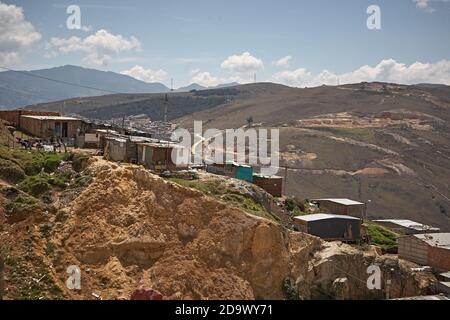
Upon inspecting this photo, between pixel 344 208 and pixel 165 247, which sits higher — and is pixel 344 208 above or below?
below

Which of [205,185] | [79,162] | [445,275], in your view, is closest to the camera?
[79,162]

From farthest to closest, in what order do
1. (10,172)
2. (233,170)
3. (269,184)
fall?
1. (269,184)
2. (233,170)
3. (10,172)

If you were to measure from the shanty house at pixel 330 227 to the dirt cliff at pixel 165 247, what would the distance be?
11.9ft

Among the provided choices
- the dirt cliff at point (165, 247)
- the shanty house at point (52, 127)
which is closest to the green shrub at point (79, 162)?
the dirt cliff at point (165, 247)

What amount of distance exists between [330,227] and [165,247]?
9.36 meters

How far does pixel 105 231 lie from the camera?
15.1 m

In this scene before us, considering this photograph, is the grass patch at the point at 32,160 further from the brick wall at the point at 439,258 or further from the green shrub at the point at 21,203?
the brick wall at the point at 439,258

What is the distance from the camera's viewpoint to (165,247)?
1559cm

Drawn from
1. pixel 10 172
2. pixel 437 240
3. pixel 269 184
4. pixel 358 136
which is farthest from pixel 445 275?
pixel 358 136

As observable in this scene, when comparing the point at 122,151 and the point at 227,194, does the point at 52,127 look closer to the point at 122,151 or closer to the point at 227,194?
the point at 122,151

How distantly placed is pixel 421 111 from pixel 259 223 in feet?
264

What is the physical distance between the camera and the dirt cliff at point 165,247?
1439cm
